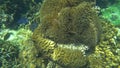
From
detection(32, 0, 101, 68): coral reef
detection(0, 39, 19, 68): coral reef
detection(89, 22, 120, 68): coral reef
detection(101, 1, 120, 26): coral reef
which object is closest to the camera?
detection(32, 0, 101, 68): coral reef

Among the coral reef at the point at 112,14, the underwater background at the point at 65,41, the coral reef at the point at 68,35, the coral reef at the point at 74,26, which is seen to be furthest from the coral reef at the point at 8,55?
the coral reef at the point at 112,14

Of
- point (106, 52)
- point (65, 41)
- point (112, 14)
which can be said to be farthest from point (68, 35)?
point (112, 14)

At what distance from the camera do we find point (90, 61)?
6715 millimetres

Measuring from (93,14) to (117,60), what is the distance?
1.47 meters

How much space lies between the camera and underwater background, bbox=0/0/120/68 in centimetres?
662

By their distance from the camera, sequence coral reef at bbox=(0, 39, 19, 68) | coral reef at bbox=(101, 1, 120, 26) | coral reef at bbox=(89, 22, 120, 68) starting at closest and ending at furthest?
coral reef at bbox=(89, 22, 120, 68), coral reef at bbox=(0, 39, 19, 68), coral reef at bbox=(101, 1, 120, 26)

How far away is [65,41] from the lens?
6.66 meters

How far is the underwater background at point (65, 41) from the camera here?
261 inches

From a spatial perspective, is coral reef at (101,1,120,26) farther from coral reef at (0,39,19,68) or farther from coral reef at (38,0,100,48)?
coral reef at (0,39,19,68)

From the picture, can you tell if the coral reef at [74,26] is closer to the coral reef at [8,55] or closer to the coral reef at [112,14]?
the coral reef at [8,55]

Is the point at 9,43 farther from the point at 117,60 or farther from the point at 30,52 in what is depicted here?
the point at 117,60

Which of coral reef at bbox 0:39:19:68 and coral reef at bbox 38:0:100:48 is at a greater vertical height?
coral reef at bbox 38:0:100:48

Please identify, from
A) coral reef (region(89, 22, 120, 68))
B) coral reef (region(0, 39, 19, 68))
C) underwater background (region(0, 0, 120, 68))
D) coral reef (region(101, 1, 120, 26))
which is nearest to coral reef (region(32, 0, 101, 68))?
underwater background (region(0, 0, 120, 68))

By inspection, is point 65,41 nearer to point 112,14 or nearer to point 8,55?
point 8,55
